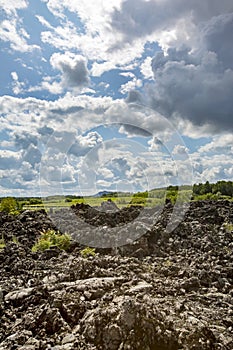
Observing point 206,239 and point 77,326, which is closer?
point 77,326

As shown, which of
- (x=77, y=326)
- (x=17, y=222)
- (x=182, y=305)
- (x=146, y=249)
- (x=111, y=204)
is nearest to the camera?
(x=77, y=326)

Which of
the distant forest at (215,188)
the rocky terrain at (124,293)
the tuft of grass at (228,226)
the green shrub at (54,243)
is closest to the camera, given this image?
the rocky terrain at (124,293)

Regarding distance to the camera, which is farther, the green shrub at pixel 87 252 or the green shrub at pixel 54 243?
the green shrub at pixel 54 243

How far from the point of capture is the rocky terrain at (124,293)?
617 cm

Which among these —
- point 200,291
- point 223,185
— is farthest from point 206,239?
point 223,185

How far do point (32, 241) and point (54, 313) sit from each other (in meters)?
10.6

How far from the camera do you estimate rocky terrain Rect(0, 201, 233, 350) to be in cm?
617

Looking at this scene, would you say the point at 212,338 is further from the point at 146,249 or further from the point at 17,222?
the point at 17,222

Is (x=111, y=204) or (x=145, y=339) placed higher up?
(x=111, y=204)

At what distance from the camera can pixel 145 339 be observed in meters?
5.96

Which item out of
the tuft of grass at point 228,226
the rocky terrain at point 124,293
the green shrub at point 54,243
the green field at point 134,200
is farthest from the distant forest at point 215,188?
the green shrub at point 54,243

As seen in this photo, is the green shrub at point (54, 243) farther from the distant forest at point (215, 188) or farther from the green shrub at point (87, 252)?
the distant forest at point (215, 188)

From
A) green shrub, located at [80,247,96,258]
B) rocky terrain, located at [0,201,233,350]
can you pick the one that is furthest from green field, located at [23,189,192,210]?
green shrub, located at [80,247,96,258]

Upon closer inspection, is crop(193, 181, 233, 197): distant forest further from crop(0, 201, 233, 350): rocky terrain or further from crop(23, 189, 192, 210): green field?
crop(0, 201, 233, 350): rocky terrain
